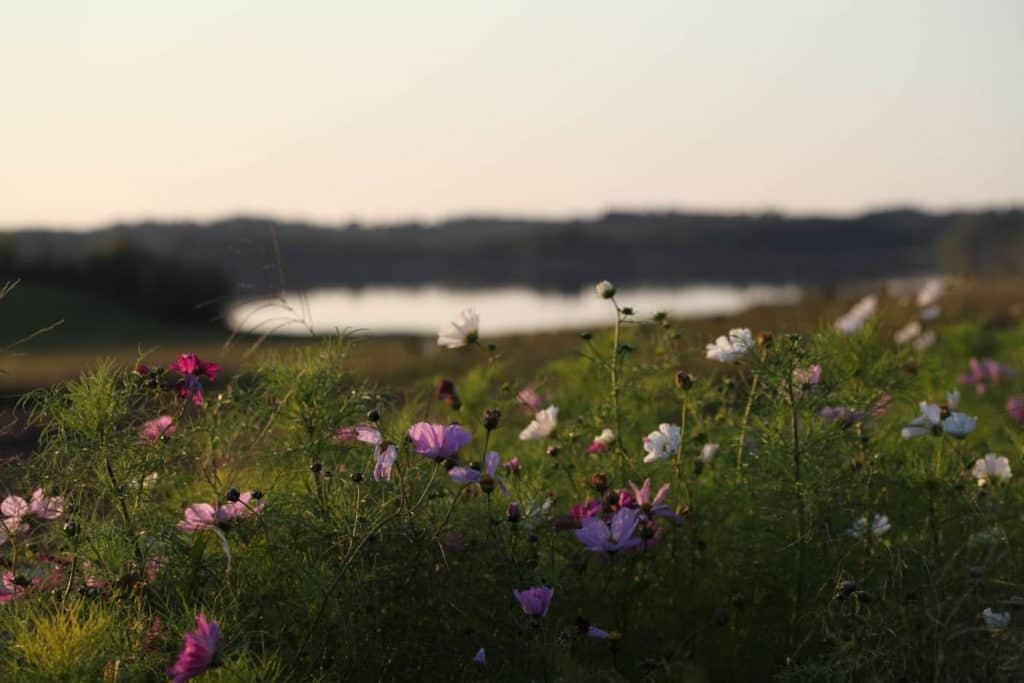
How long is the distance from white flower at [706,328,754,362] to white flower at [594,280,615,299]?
1.39ft

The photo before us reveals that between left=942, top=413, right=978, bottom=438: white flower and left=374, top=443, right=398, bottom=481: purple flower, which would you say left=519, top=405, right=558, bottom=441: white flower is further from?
left=942, top=413, right=978, bottom=438: white flower

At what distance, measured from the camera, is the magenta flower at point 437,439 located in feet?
9.53

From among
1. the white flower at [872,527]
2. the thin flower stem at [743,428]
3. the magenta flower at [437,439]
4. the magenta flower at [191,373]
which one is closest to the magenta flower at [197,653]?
the magenta flower at [437,439]

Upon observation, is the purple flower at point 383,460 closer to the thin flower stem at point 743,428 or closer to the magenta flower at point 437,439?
the magenta flower at point 437,439

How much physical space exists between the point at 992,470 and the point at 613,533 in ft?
4.60

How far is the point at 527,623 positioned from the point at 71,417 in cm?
148

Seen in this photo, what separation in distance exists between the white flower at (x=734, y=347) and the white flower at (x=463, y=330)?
0.84 metres

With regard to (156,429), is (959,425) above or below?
below

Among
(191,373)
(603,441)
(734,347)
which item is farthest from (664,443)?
(191,373)

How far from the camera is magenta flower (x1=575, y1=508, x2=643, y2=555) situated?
3.06 m

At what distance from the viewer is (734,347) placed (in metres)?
3.74

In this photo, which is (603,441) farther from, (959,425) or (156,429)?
(156,429)

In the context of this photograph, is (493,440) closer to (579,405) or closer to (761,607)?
(579,405)

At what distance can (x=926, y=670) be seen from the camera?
3.12 m
